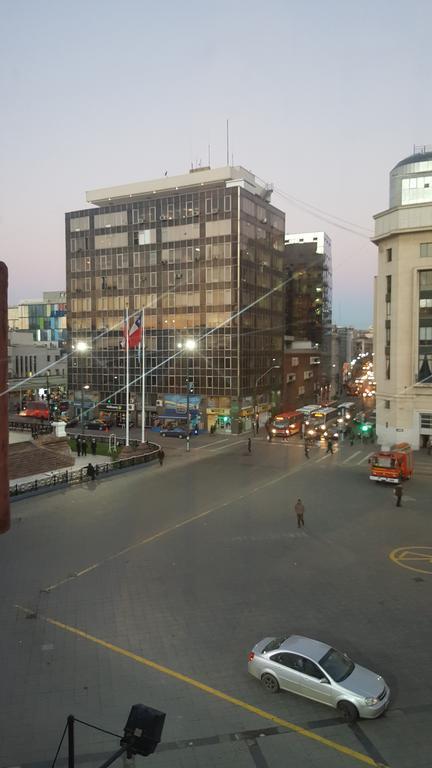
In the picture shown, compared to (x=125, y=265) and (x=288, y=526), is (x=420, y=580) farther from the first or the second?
(x=125, y=265)

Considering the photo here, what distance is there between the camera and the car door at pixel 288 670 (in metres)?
11.3

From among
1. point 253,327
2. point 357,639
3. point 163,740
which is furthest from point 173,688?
point 253,327

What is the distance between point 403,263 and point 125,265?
3137 cm

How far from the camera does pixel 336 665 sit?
11.3 m

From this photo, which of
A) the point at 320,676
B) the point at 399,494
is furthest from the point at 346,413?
the point at 320,676

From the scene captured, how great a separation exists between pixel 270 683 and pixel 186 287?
2014 inches

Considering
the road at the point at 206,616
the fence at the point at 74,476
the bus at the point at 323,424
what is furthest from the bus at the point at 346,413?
the road at the point at 206,616

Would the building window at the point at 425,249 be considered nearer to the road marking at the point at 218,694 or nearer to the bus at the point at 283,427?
the bus at the point at 283,427

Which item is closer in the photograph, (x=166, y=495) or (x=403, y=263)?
(x=166, y=495)

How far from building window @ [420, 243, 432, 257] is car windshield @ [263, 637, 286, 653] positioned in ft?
134

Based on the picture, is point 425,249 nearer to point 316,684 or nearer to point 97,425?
point 97,425

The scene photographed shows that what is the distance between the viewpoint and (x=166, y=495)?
96.4 ft

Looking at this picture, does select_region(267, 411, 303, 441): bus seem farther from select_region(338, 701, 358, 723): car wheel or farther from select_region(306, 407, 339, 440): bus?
select_region(338, 701, 358, 723): car wheel

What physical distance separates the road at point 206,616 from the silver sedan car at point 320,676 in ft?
0.90
